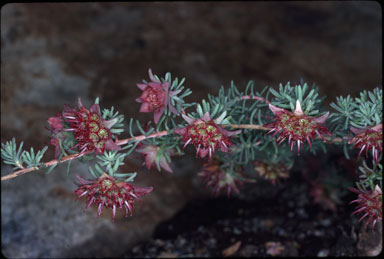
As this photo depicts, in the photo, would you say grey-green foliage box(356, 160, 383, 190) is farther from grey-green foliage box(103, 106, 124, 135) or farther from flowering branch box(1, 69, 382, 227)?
grey-green foliage box(103, 106, 124, 135)

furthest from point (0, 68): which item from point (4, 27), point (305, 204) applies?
point (305, 204)

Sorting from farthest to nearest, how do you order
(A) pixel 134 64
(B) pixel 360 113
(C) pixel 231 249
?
(A) pixel 134 64
(C) pixel 231 249
(B) pixel 360 113

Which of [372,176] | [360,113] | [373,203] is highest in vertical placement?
[360,113]

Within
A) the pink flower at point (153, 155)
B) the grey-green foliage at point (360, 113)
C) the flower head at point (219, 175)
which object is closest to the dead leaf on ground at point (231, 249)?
the flower head at point (219, 175)

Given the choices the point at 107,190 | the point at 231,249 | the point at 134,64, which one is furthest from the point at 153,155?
the point at 134,64

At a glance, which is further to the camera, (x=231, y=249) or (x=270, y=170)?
(x=231, y=249)

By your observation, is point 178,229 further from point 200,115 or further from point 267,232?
point 200,115

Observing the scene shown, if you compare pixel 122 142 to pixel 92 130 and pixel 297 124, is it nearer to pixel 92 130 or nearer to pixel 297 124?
pixel 92 130
